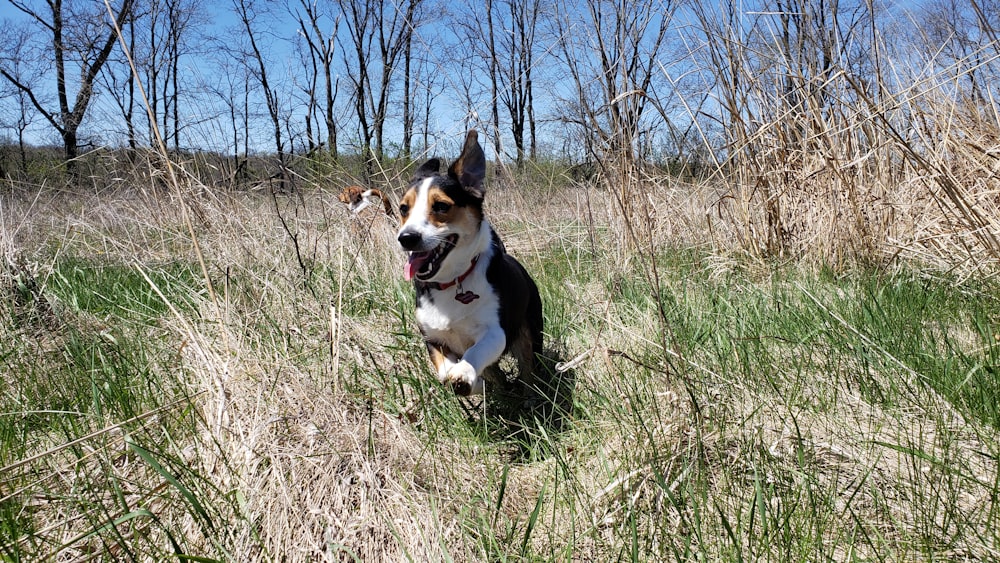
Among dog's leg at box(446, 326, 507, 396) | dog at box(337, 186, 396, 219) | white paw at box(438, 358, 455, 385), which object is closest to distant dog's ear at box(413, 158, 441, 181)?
dog at box(337, 186, 396, 219)

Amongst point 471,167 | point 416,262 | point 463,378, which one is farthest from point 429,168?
point 463,378

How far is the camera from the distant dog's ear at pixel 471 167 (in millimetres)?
2863

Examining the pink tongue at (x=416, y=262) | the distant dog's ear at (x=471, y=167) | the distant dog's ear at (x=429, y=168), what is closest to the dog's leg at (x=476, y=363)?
the pink tongue at (x=416, y=262)

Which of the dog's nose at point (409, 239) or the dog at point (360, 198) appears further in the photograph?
A: the dog at point (360, 198)

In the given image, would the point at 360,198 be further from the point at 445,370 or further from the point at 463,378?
the point at 463,378

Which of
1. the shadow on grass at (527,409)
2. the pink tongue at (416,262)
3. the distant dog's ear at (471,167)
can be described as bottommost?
the shadow on grass at (527,409)

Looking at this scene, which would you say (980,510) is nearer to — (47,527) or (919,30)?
(47,527)

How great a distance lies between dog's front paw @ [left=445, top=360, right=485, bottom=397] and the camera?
2.21 metres

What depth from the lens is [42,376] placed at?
2.30m

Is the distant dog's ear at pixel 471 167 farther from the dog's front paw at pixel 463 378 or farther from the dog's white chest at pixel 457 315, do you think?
the dog's front paw at pixel 463 378

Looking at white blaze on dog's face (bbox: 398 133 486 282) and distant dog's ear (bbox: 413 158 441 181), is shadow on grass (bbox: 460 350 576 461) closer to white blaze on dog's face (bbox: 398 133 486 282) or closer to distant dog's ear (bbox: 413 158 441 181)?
white blaze on dog's face (bbox: 398 133 486 282)

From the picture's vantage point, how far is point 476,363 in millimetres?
2342

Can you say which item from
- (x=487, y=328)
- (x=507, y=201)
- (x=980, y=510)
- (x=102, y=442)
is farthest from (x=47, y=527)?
(x=507, y=201)

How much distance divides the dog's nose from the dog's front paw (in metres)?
0.53
